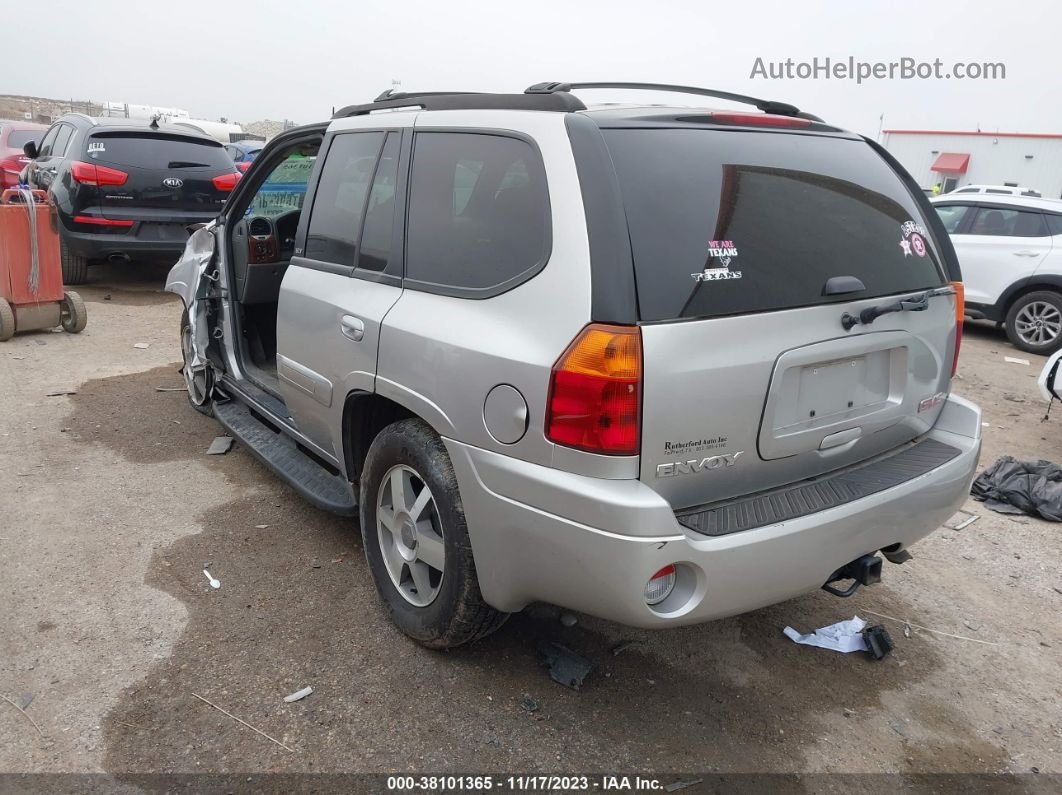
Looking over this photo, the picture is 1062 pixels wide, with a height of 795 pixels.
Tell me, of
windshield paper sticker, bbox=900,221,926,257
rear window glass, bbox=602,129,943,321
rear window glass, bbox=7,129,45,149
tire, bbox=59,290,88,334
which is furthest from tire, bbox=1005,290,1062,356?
rear window glass, bbox=7,129,45,149

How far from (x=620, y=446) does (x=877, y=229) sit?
1333 millimetres

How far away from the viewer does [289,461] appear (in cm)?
393

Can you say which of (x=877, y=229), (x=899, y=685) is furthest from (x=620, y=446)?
(x=899, y=685)

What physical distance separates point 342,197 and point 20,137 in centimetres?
1219

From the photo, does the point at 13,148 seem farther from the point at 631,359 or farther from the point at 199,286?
the point at 631,359

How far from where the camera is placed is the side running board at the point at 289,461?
137 inches

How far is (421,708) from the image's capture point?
2695 millimetres

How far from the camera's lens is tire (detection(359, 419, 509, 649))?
2.63m

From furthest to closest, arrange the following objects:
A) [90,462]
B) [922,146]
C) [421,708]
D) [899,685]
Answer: [922,146] < [90,462] < [899,685] < [421,708]

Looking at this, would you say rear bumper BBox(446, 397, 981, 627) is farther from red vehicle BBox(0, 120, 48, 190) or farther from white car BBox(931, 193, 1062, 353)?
red vehicle BBox(0, 120, 48, 190)

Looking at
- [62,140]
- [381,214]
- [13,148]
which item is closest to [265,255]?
[381,214]

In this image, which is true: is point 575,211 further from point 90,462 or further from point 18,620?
point 90,462

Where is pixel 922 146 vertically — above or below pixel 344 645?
above

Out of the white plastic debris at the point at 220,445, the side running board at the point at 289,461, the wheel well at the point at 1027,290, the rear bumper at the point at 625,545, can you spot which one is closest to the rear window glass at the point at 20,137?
the white plastic debris at the point at 220,445
